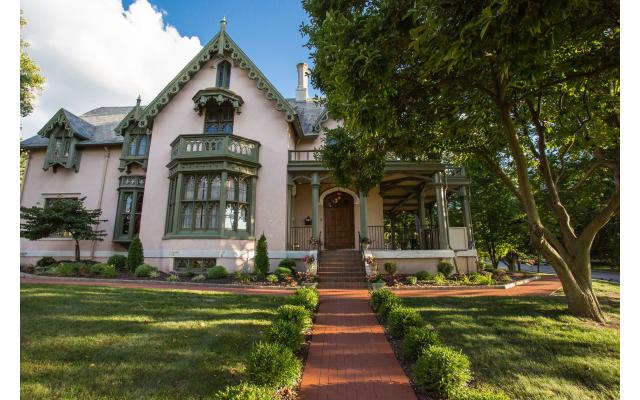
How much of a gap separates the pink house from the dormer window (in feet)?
0.18

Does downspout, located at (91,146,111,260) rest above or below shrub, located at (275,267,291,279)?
above

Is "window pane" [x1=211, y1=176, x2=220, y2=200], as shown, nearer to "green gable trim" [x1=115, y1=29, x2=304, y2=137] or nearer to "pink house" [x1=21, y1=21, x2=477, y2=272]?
"pink house" [x1=21, y1=21, x2=477, y2=272]

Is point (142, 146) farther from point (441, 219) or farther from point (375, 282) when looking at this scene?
point (441, 219)

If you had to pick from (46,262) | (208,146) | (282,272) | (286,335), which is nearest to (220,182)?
(208,146)

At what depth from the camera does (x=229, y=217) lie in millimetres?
14188

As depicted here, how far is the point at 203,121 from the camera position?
1600 centimetres

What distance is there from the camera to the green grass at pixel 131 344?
3520 millimetres

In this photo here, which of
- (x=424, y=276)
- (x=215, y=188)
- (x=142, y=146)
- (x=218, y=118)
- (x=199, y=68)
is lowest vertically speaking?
(x=424, y=276)

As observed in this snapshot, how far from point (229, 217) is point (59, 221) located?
8.47 metres

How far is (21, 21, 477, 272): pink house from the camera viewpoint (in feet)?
46.0

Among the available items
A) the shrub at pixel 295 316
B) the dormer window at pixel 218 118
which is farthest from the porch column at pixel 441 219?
A: the dormer window at pixel 218 118

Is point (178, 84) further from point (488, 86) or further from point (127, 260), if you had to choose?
point (488, 86)

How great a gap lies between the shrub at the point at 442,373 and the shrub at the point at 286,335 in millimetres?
1841

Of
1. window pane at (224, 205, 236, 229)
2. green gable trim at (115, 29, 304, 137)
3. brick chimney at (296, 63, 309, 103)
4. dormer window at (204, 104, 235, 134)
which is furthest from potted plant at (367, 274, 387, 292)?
brick chimney at (296, 63, 309, 103)
